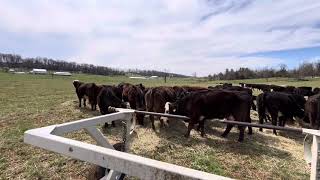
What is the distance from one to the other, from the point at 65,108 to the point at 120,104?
4.91 meters

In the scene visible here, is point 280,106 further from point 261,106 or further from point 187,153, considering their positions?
point 187,153

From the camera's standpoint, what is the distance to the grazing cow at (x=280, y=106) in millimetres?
10703

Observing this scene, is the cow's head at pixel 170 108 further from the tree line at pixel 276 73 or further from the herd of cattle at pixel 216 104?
the tree line at pixel 276 73

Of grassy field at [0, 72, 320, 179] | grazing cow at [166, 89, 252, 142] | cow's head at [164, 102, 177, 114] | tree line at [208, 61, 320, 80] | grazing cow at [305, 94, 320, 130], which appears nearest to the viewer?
grassy field at [0, 72, 320, 179]

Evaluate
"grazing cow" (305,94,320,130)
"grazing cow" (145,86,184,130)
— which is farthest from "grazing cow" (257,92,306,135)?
"grazing cow" (145,86,184,130)

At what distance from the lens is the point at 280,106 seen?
1070 centimetres

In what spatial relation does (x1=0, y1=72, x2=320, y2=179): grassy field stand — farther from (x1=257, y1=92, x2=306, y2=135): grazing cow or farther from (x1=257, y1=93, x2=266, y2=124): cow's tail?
(x1=257, y1=93, x2=266, y2=124): cow's tail

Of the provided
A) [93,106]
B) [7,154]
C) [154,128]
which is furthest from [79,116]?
[7,154]

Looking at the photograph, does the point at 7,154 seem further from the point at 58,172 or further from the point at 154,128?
the point at 154,128

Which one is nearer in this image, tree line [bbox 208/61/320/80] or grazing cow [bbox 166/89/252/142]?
grazing cow [bbox 166/89/252/142]

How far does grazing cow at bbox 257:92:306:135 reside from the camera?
35.1 ft

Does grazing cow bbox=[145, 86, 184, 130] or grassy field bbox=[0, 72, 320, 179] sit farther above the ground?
grazing cow bbox=[145, 86, 184, 130]

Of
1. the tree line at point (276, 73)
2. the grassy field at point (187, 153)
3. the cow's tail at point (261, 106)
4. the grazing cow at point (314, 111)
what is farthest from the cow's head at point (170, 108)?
the tree line at point (276, 73)

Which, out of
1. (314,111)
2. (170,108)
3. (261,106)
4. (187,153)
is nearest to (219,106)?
(170,108)
